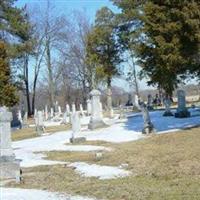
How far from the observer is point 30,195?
34.4 ft

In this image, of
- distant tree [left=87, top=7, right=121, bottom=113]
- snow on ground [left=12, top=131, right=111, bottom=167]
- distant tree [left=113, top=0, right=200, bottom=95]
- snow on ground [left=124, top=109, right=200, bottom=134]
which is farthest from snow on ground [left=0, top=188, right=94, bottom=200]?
distant tree [left=87, top=7, right=121, bottom=113]

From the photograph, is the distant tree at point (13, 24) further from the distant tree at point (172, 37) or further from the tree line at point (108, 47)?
the distant tree at point (172, 37)

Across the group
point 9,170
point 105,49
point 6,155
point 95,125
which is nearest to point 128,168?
point 9,170

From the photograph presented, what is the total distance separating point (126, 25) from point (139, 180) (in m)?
36.1

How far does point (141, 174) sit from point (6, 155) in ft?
11.3

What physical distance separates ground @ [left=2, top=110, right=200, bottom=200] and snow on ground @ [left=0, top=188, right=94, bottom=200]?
10.3 inches

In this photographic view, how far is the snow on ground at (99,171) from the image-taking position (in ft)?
40.7

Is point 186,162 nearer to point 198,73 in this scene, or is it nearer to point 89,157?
point 89,157

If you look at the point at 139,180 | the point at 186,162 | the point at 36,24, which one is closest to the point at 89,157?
the point at 186,162

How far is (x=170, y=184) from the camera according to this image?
10.3m

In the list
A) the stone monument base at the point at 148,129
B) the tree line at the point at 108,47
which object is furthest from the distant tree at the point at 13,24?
the stone monument base at the point at 148,129

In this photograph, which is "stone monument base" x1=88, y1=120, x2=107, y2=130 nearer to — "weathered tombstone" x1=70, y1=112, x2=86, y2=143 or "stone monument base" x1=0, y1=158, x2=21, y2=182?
"weathered tombstone" x1=70, y1=112, x2=86, y2=143

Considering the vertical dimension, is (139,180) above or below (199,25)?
below

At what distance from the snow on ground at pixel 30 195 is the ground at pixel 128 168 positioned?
0.26 m
